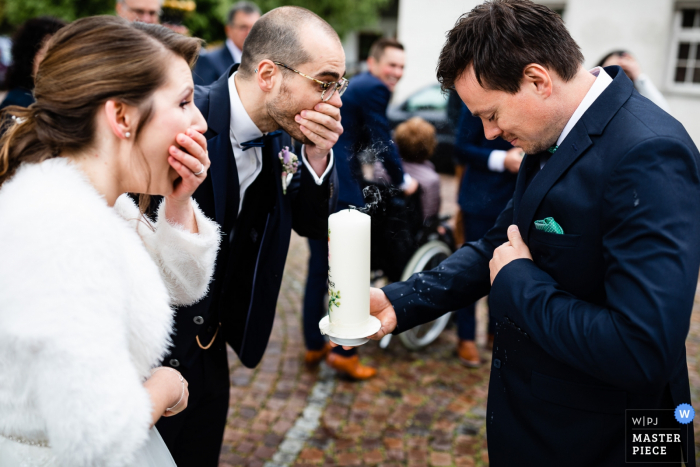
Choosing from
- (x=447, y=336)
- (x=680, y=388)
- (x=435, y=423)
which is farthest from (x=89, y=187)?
(x=447, y=336)

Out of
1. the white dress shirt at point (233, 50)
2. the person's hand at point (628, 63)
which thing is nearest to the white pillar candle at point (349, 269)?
the person's hand at point (628, 63)

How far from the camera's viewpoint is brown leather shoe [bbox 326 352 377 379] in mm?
4555

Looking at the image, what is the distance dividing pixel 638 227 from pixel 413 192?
3.48m

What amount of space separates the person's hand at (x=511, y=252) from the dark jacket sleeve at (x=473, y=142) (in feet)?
8.68

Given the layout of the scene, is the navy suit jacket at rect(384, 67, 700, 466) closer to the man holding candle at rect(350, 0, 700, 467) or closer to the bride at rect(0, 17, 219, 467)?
the man holding candle at rect(350, 0, 700, 467)

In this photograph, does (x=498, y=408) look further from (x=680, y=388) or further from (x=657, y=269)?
(x=657, y=269)

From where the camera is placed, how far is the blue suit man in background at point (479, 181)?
4398 mm

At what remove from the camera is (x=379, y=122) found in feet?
12.2

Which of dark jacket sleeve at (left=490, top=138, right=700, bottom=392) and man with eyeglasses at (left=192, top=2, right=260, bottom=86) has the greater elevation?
man with eyeglasses at (left=192, top=2, right=260, bottom=86)

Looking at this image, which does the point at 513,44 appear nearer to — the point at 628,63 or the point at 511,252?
the point at 511,252

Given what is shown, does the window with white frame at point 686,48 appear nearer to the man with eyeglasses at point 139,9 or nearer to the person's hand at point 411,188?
the person's hand at point 411,188

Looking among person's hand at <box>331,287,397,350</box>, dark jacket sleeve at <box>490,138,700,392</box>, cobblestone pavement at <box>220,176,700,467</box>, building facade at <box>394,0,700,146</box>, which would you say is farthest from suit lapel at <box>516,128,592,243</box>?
building facade at <box>394,0,700,146</box>

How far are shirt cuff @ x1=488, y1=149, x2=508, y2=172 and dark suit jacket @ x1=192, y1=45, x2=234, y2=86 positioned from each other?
117 inches

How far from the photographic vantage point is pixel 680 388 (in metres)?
1.83
